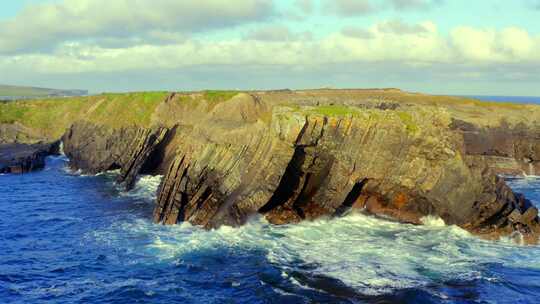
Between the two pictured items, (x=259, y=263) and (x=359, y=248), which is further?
(x=359, y=248)

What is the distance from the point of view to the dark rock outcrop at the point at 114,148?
61431 mm

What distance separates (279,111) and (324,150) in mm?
4831

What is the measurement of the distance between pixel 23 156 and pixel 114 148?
20262 mm

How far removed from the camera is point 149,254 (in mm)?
32406

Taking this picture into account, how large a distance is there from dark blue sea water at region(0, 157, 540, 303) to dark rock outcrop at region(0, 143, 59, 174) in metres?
32.7

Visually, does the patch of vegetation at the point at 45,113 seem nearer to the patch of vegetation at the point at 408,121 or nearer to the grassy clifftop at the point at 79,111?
the grassy clifftop at the point at 79,111

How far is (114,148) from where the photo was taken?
70.6m

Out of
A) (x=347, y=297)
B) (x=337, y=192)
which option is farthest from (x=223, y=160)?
(x=347, y=297)

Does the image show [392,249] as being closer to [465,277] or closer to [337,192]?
[465,277]

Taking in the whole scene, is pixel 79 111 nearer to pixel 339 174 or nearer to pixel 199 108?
pixel 199 108

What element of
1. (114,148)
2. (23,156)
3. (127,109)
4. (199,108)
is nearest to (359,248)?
(114,148)

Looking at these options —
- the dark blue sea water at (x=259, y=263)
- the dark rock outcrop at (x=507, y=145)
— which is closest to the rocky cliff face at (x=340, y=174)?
the dark blue sea water at (x=259, y=263)

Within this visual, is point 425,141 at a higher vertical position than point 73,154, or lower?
higher

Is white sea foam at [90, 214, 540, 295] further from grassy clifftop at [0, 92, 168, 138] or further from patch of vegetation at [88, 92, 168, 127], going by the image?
grassy clifftop at [0, 92, 168, 138]
